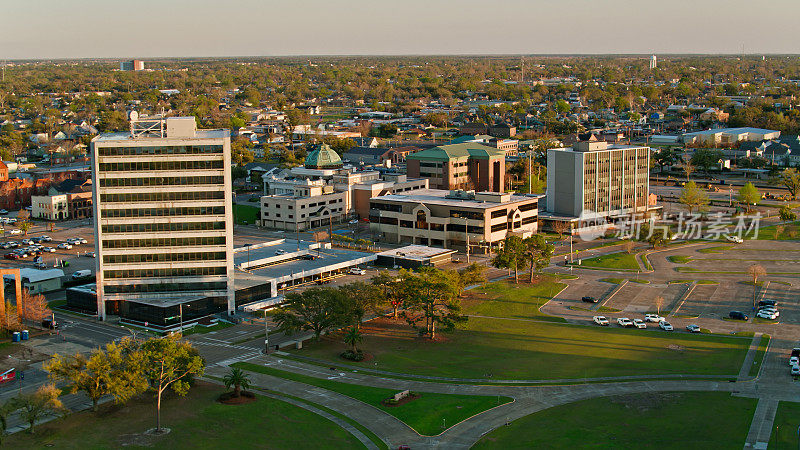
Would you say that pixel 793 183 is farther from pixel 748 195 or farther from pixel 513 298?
pixel 513 298

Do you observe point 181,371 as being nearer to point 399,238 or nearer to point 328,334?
point 328,334

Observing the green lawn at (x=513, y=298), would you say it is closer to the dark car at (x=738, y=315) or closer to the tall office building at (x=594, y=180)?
the dark car at (x=738, y=315)

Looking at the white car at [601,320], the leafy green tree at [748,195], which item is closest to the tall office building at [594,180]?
the leafy green tree at [748,195]

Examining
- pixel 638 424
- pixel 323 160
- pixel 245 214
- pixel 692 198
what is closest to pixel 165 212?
pixel 638 424

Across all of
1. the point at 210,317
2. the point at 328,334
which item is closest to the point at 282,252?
the point at 210,317

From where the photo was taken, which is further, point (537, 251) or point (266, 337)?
point (537, 251)

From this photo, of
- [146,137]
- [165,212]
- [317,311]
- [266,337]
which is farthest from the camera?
[146,137]

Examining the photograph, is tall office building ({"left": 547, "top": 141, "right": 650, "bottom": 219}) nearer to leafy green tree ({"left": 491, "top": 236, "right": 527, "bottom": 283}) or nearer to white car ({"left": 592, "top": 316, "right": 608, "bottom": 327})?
leafy green tree ({"left": 491, "top": 236, "right": 527, "bottom": 283})
